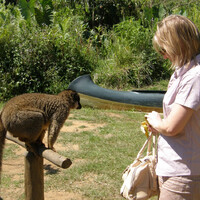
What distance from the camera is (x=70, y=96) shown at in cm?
530

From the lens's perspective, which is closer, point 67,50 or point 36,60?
point 36,60

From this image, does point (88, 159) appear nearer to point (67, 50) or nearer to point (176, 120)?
point (176, 120)

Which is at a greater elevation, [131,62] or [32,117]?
[32,117]

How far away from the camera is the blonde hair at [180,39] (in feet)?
7.09

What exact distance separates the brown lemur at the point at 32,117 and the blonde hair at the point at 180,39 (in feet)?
6.65

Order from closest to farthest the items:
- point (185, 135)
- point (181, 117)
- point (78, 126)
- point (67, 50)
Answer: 1. point (181, 117)
2. point (185, 135)
3. point (78, 126)
4. point (67, 50)

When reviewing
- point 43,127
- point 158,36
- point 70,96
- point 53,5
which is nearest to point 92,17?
point 53,5

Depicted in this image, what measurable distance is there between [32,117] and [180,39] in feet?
8.68

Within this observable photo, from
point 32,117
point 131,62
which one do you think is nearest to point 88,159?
point 32,117

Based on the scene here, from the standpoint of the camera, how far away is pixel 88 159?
6145 millimetres

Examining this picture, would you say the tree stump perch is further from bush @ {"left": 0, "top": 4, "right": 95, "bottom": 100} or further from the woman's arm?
bush @ {"left": 0, "top": 4, "right": 95, "bottom": 100}

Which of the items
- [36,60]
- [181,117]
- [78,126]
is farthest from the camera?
[36,60]

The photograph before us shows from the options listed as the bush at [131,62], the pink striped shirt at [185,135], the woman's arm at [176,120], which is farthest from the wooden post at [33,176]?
the bush at [131,62]

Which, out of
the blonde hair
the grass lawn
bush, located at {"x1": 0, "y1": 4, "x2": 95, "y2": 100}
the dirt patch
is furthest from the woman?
bush, located at {"x1": 0, "y1": 4, "x2": 95, "y2": 100}
